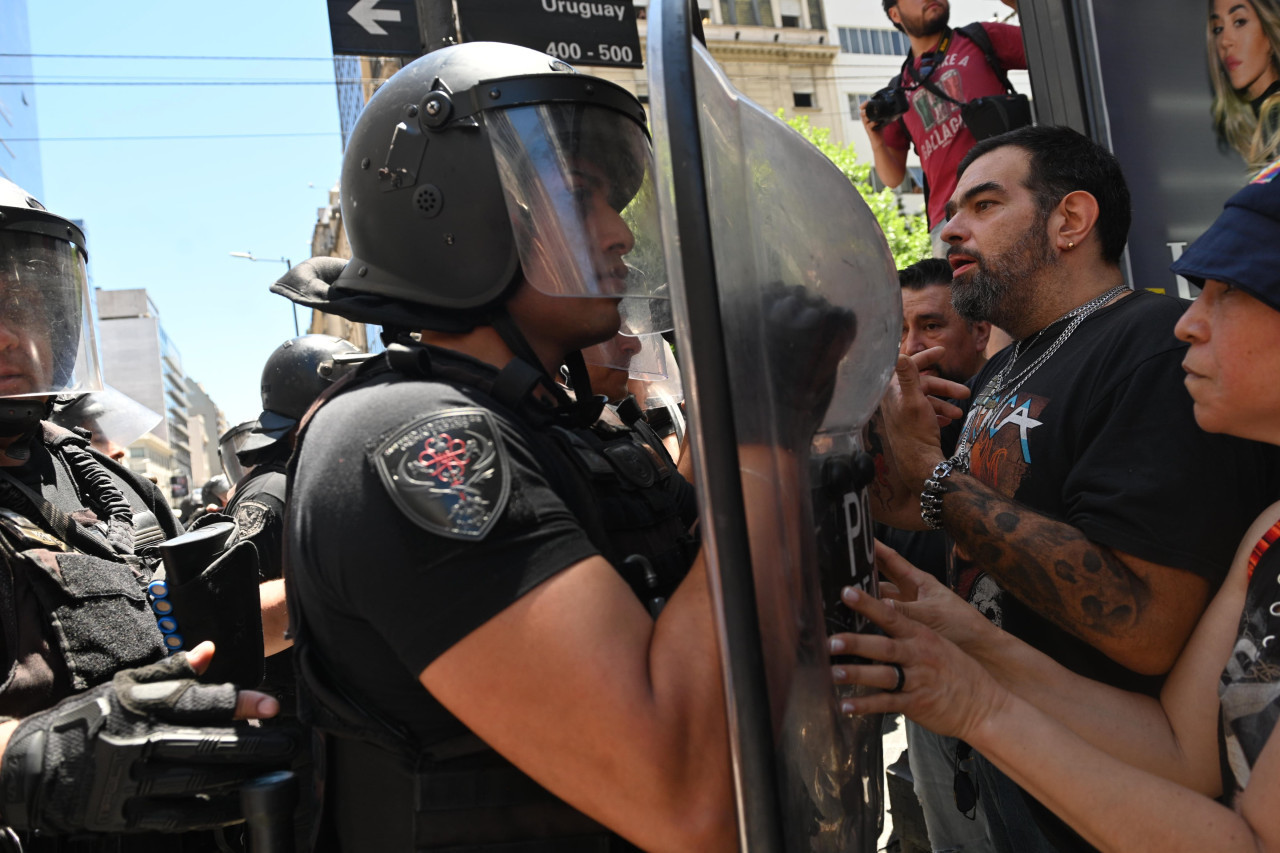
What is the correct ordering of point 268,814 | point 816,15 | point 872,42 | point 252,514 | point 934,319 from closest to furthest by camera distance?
point 268,814, point 252,514, point 934,319, point 816,15, point 872,42

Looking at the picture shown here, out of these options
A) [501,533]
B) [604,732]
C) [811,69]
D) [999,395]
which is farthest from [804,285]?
[811,69]

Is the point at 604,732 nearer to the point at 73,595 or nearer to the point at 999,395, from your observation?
the point at 73,595

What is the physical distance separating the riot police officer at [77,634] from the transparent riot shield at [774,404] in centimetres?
80

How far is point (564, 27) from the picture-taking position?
13.4 feet

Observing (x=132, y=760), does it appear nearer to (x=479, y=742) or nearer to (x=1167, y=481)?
(x=479, y=742)

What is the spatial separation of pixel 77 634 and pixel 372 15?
2.97 m

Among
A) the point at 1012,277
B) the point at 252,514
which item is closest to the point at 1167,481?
the point at 1012,277

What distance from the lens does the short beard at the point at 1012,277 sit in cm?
235

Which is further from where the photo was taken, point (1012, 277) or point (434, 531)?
point (1012, 277)

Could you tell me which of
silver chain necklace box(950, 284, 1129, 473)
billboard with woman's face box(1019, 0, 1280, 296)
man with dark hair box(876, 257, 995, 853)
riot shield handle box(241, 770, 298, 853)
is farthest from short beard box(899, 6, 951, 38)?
riot shield handle box(241, 770, 298, 853)

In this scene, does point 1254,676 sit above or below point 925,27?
below

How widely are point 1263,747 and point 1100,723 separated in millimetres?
412

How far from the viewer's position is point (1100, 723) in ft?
5.56

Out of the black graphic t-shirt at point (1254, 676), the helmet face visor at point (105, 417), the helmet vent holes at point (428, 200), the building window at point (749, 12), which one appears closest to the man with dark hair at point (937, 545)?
the black graphic t-shirt at point (1254, 676)
